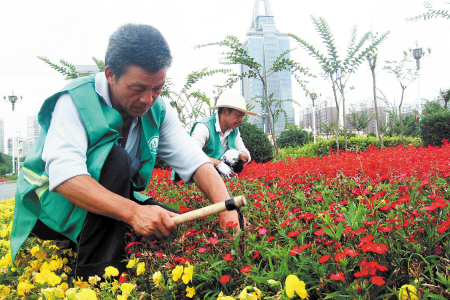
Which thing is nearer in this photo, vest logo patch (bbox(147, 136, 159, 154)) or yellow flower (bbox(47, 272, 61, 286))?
yellow flower (bbox(47, 272, 61, 286))

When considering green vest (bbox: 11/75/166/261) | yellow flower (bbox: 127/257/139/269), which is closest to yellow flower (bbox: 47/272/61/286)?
green vest (bbox: 11/75/166/261)

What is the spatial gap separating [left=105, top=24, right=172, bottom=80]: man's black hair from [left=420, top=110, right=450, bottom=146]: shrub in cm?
902

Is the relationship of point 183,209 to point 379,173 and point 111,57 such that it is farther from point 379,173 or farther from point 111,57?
point 379,173

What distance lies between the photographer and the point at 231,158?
4238 mm

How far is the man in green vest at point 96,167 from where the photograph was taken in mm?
1613

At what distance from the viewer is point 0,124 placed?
212 feet

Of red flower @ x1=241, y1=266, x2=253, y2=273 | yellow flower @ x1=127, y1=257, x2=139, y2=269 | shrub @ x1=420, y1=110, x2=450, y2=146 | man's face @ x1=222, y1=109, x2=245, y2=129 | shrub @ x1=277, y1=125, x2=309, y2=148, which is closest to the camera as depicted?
red flower @ x1=241, y1=266, x2=253, y2=273

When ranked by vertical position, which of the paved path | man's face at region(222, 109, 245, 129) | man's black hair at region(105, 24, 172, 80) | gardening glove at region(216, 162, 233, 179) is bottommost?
the paved path

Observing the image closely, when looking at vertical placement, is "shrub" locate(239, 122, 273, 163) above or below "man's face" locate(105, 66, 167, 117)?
below

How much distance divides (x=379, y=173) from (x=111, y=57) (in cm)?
241

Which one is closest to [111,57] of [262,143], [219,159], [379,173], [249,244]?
[249,244]

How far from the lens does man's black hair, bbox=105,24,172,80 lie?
1.74 metres

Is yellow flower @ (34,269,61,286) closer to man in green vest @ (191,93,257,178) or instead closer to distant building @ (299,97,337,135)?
man in green vest @ (191,93,257,178)

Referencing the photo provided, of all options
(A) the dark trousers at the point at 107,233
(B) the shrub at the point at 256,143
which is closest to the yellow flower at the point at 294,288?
(A) the dark trousers at the point at 107,233
